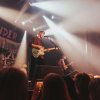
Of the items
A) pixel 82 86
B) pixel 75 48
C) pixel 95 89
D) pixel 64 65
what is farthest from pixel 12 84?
pixel 75 48

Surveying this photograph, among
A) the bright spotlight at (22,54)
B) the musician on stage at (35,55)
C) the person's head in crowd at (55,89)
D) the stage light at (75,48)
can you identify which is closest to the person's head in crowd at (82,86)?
the person's head in crowd at (55,89)

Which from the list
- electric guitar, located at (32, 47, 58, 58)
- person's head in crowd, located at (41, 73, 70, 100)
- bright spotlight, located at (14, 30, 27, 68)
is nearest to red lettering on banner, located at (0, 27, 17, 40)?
bright spotlight, located at (14, 30, 27, 68)

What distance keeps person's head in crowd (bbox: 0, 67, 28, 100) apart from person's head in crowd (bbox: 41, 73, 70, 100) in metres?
0.33

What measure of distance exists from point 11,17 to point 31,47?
1.84 meters

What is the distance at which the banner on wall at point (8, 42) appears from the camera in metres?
7.05

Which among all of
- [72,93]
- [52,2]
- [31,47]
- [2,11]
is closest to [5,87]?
[72,93]

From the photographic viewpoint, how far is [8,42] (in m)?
7.41

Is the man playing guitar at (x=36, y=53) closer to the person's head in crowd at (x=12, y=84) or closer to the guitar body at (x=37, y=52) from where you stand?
the guitar body at (x=37, y=52)

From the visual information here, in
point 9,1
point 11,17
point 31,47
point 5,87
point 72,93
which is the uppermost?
point 9,1

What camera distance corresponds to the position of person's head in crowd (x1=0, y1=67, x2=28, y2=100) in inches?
55.0

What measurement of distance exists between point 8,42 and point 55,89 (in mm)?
5886

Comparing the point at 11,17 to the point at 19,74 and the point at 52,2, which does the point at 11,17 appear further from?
the point at 19,74

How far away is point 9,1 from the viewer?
827cm

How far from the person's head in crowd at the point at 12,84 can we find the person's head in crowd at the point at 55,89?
0.33 m
